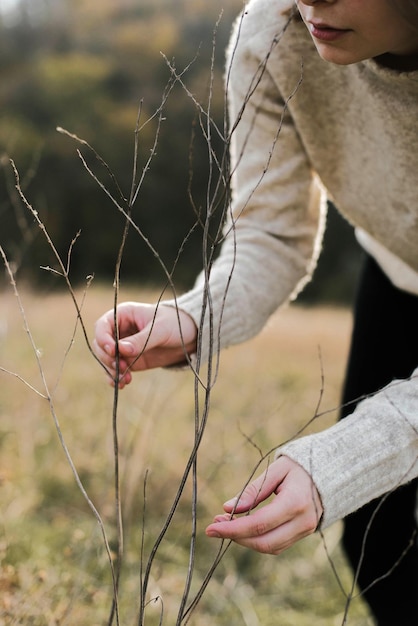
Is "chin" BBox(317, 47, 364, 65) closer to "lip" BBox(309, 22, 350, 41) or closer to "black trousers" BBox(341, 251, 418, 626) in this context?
"lip" BBox(309, 22, 350, 41)

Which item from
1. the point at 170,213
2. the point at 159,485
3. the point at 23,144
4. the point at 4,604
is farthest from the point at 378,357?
the point at 23,144

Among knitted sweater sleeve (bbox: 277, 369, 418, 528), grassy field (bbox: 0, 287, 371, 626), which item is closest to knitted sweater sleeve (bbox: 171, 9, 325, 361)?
grassy field (bbox: 0, 287, 371, 626)

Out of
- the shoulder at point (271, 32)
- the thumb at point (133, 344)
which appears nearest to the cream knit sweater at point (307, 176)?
the shoulder at point (271, 32)

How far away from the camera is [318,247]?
1751 mm

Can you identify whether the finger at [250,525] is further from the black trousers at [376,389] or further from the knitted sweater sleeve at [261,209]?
the black trousers at [376,389]

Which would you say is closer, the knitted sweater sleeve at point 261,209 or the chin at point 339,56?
the chin at point 339,56

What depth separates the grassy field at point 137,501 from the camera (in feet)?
6.64

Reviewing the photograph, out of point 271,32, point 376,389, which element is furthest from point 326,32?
point 376,389

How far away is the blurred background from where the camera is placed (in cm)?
1891

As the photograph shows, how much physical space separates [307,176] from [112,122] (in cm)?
2106

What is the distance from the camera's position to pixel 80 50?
25.9 metres

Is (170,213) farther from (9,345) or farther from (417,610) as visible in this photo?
(417,610)

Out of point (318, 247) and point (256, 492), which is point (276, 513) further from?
point (318, 247)

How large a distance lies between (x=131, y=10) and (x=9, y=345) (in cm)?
2653
